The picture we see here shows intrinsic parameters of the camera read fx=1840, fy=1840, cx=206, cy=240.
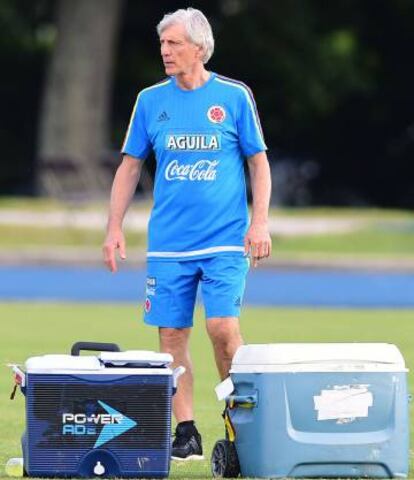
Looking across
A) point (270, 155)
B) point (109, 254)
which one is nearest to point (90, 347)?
point (109, 254)

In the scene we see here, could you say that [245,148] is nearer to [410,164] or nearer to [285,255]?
[285,255]

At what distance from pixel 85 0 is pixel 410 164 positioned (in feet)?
32.8

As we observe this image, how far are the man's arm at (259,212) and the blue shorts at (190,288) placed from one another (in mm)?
139

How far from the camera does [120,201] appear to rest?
832 cm

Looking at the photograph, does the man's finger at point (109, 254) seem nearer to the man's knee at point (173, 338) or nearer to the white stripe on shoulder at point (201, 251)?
the white stripe on shoulder at point (201, 251)

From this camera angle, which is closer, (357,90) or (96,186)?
(96,186)

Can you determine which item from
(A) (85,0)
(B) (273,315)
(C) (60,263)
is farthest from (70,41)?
(B) (273,315)

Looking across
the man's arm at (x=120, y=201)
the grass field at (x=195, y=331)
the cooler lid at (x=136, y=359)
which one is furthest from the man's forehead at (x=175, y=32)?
the grass field at (x=195, y=331)

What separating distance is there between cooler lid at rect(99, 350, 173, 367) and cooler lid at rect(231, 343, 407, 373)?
351 millimetres

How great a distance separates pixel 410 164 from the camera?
43281mm

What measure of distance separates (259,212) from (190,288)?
47 cm

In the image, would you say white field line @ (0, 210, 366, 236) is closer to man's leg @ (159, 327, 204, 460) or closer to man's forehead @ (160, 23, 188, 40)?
man's leg @ (159, 327, 204, 460)

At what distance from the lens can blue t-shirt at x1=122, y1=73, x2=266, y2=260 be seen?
26.6 feet

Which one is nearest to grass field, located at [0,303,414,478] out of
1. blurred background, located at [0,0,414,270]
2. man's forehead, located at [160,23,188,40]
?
man's forehead, located at [160,23,188,40]
